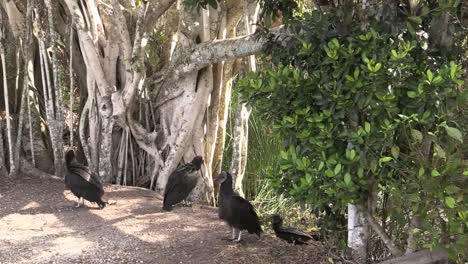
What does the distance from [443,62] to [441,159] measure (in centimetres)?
68

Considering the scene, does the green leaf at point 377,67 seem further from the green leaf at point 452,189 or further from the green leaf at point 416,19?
the green leaf at point 452,189

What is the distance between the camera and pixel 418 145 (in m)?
4.02

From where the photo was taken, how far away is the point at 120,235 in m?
6.49

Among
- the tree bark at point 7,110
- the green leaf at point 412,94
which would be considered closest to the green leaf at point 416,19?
the green leaf at point 412,94

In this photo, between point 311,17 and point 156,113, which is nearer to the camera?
point 311,17

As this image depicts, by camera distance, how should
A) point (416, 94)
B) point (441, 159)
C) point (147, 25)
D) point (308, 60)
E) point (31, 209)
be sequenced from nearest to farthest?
1. point (416, 94)
2. point (441, 159)
3. point (308, 60)
4. point (31, 209)
5. point (147, 25)

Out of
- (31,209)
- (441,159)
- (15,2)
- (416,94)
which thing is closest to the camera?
(416,94)

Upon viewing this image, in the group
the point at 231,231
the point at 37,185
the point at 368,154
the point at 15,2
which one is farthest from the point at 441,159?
the point at 15,2

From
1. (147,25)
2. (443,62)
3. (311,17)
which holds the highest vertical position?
(147,25)

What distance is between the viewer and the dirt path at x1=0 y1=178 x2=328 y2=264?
581 cm

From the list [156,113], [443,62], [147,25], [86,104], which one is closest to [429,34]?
[443,62]

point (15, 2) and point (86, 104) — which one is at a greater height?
point (15, 2)

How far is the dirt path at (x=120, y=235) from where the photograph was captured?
5812 millimetres

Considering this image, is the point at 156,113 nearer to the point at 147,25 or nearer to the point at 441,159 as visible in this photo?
the point at 147,25
